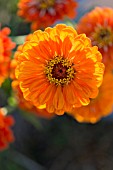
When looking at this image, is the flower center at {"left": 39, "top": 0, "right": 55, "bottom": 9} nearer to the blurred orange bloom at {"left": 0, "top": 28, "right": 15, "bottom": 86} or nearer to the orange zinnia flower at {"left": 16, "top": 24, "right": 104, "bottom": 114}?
the blurred orange bloom at {"left": 0, "top": 28, "right": 15, "bottom": 86}

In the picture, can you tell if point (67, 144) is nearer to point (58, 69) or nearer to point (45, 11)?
point (45, 11)

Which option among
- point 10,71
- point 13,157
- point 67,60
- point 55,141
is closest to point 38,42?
point 67,60

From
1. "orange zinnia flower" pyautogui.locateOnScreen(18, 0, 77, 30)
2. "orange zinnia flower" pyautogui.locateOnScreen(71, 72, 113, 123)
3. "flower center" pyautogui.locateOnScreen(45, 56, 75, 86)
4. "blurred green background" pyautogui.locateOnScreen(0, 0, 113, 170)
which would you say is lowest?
"blurred green background" pyautogui.locateOnScreen(0, 0, 113, 170)

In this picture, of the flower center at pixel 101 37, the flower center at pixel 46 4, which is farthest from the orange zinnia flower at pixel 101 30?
the flower center at pixel 46 4

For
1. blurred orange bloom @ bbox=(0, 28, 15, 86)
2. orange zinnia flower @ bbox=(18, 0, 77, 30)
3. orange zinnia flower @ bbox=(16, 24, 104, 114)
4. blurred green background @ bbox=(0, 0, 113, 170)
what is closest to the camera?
orange zinnia flower @ bbox=(16, 24, 104, 114)

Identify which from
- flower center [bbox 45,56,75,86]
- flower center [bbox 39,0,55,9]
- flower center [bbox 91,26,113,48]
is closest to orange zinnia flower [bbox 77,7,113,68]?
flower center [bbox 91,26,113,48]

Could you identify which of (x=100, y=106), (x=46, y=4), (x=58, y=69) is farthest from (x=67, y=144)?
(x=58, y=69)
